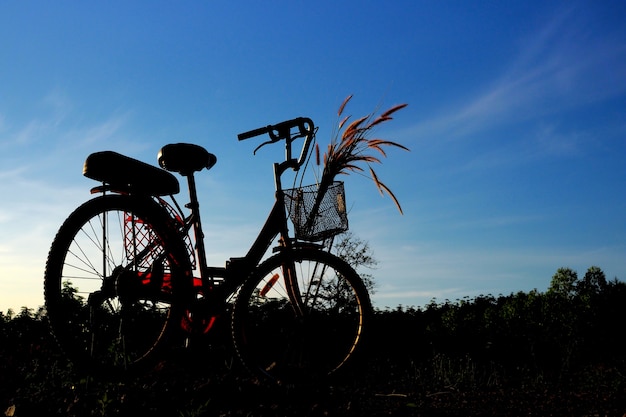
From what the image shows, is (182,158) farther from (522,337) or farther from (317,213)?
(522,337)

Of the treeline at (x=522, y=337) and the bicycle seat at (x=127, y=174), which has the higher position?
the bicycle seat at (x=127, y=174)

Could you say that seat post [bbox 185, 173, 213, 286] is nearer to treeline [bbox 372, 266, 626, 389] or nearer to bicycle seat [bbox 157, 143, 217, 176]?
bicycle seat [bbox 157, 143, 217, 176]

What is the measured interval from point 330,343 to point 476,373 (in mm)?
2961

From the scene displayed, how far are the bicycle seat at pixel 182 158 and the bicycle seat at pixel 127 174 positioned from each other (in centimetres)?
12

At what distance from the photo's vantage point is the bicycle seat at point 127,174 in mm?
3532

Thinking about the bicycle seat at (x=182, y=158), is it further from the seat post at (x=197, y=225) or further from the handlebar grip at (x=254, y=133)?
the handlebar grip at (x=254, y=133)

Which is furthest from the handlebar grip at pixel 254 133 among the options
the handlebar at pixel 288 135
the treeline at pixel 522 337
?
the treeline at pixel 522 337

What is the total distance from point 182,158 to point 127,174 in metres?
0.41

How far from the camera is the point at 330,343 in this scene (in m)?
6.13

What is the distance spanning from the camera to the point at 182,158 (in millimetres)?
3889

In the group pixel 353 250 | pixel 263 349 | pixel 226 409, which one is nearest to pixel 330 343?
pixel 263 349

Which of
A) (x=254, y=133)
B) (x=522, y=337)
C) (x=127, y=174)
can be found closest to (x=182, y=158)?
(x=127, y=174)

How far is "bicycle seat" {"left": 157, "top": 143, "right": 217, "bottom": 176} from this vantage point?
388 cm

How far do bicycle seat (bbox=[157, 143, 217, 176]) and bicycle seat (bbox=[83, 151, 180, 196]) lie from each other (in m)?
0.12
